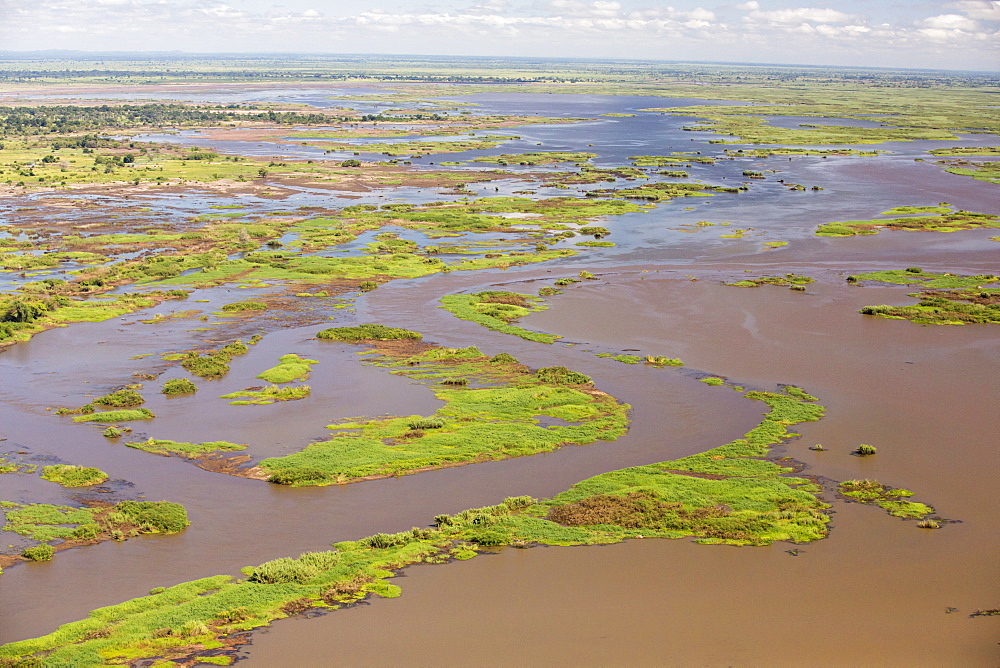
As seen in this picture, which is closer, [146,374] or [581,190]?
[146,374]

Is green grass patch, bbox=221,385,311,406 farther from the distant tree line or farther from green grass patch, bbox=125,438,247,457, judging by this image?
the distant tree line

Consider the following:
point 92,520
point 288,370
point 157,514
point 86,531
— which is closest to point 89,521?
point 92,520

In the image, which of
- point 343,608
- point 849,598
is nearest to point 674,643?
point 849,598

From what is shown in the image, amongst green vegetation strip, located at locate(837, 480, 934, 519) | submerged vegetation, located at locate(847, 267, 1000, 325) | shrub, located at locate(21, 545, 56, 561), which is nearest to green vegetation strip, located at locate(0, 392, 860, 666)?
green vegetation strip, located at locate(837, 480, 934, 519)

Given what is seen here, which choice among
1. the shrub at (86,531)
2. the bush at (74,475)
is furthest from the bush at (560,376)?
the shrub at (86,531)

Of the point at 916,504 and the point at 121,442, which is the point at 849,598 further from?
the point at 121,442
